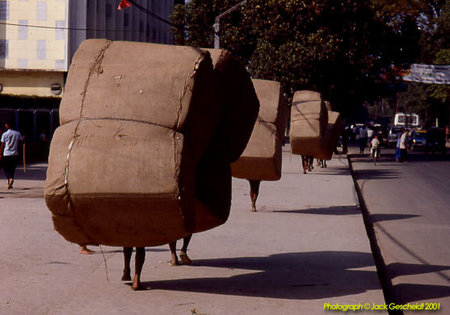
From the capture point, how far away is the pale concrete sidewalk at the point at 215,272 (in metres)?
7.54

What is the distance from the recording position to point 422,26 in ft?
211

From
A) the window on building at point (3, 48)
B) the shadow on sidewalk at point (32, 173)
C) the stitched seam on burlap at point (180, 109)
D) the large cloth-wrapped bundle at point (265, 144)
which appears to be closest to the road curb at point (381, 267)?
the large cloth-wrapped bundle at point (265, 144)

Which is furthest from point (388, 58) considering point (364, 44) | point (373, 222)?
point (373, 222)

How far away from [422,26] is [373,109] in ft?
429

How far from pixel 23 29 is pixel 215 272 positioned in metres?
41.0

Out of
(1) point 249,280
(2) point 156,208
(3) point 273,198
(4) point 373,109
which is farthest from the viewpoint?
(4) point 373,109

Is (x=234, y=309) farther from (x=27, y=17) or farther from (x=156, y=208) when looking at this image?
(x=27, y=17)

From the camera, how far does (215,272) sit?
30.6 feet

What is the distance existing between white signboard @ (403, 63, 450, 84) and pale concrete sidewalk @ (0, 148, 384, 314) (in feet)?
145

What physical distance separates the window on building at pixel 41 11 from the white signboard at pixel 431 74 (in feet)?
85.1

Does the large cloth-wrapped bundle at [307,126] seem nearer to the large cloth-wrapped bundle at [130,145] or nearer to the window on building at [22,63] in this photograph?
the large cloth-wrapped bundle at [130,145]

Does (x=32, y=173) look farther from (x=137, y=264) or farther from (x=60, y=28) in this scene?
(x=60, y=28)

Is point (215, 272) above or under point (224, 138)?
under

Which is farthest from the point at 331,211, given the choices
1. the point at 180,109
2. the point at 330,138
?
the point at 330,138
